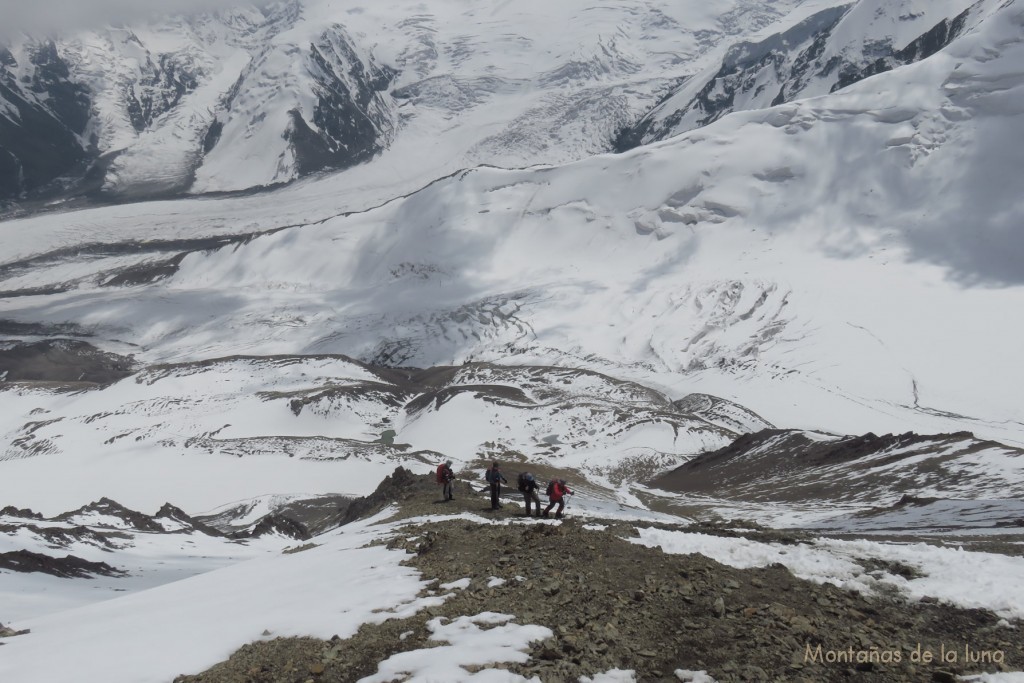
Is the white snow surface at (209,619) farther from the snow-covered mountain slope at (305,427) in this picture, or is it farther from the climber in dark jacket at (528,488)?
the snow-covered mountain slope at (305,427)

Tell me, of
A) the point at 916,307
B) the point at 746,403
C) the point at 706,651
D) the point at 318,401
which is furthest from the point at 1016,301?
the point at 706,651

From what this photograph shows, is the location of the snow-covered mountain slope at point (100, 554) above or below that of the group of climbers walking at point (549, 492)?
below

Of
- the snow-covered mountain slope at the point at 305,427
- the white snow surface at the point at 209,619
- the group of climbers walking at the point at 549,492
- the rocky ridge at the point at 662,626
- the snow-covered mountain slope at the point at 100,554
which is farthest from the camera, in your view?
the snow-covered mountain slope at the point at 305,427

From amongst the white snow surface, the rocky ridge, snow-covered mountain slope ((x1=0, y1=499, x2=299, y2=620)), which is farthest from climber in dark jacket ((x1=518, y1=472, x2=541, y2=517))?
snow-covered mountain slope ((x1=0, y1=499, x2=299, y2=620))

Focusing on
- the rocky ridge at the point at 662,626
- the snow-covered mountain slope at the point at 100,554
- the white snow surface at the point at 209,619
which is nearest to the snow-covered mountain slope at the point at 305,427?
the snow-covered mountain slope at the point at 100,554

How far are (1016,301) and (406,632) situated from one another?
622ft

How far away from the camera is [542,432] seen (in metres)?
120

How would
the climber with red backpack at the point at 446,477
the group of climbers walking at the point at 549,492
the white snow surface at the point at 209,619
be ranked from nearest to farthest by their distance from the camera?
the white snow surface at the point at 209,619 → the group of climbers walking at the point at 549,492 → the climber with red backpack at the point at 446,477

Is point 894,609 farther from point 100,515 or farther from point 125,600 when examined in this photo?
point 100,515

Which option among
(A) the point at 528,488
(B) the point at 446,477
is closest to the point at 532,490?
(A) the point at 528,488

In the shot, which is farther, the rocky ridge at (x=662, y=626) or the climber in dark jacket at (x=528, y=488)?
the climber in dark jacket at (x=528, y=488)

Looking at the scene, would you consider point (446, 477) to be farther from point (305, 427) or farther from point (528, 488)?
point (305, 427)

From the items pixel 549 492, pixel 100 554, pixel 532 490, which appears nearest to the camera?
pixel 549 492

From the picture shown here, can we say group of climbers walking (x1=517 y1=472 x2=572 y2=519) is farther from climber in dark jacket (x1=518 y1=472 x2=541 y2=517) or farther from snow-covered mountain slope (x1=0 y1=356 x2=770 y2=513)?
snow-covered mountain slope (x1=0 y1=356 x2=770 y2=513)
